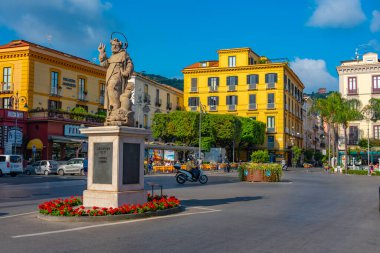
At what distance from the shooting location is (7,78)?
4550cm

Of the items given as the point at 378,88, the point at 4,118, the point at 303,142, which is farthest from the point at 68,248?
the point at 303,142

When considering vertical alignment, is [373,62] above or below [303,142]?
above

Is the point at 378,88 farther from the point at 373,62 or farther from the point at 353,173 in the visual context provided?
the point at 353,173

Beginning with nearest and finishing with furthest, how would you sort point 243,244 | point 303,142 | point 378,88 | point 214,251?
point 214,251, point 243,244, point 378,88, point 303,142

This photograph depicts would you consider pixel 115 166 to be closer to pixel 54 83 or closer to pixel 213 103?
pixel 54 83

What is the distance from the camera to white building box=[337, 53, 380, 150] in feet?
208

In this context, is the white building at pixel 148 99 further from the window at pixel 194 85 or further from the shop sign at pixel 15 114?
the shop sign at pixel 15 114

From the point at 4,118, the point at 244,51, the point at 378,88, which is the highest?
the point at 244,51

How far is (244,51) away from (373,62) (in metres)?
19.5

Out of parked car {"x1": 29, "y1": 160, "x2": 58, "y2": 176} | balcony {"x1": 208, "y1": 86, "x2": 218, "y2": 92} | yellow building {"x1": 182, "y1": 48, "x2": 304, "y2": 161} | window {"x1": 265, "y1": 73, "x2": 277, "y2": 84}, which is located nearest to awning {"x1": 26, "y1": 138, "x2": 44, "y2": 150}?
parked car {"x1": 29, "y1": 160, "x2": 58, "y2": 176}

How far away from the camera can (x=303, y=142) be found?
95.6 metres

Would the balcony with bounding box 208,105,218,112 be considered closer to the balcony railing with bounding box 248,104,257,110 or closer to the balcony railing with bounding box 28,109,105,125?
the balcony railing with bounding box 248,104,257,110

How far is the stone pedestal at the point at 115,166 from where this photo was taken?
1182 cm

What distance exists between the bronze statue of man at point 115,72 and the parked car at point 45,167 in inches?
1091
